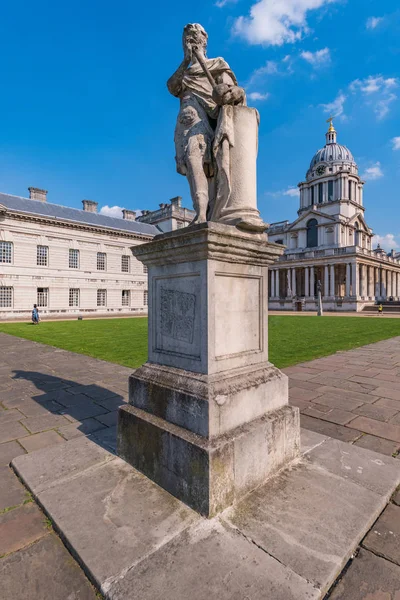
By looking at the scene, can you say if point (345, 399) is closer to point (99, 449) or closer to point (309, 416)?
point (309, 416)

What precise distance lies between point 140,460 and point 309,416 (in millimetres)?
2597

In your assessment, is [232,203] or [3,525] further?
[232,203]

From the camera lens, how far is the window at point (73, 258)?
33.8 meters

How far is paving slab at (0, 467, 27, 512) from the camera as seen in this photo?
250 cm

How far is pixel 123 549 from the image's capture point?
1926mm

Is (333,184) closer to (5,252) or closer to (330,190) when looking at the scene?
(330,190)

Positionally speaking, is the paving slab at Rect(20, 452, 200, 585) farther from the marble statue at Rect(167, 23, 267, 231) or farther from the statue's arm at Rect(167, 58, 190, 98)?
the statue's arm at Rect(167, 58, 190, 98)

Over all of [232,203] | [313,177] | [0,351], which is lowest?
[0,351]

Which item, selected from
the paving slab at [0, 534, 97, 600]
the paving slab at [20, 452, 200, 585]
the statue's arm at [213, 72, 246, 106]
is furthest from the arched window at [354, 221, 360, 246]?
the paving slab at [0, 534, 97, 600]

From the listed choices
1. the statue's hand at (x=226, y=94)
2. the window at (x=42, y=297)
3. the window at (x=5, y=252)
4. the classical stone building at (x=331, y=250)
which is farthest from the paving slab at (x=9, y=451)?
the classical stone building at (x=331, y=250)

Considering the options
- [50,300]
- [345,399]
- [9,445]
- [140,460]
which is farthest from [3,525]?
[50,300]

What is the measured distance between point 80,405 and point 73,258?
1266 inches

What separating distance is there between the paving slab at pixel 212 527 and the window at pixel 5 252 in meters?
32.0

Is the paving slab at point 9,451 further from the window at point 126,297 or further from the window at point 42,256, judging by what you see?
the window at point 126,297
